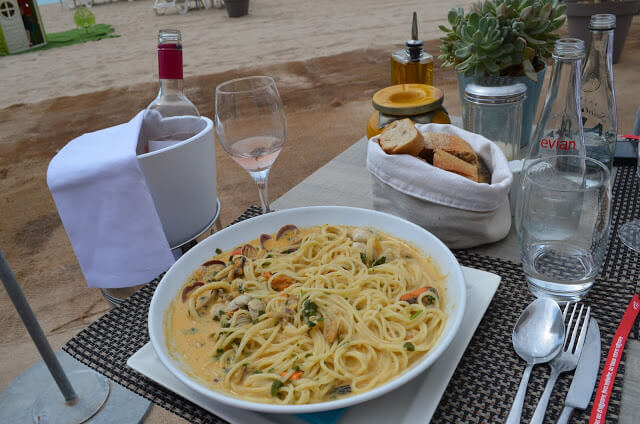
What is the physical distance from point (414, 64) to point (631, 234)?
2.51 ft

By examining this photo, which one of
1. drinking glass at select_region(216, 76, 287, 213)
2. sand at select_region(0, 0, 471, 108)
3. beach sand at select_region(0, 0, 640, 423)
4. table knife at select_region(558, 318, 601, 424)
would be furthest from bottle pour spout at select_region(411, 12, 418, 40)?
sand at select_region(0, 0, 471, 108)

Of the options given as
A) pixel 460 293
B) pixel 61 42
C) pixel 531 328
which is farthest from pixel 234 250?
pixel 61 42

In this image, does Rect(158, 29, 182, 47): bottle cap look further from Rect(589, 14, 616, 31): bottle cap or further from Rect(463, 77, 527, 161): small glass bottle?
Rect(589, 14, 616, 31): bottle cap

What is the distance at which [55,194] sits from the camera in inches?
41.4

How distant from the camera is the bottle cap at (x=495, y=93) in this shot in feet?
3.98

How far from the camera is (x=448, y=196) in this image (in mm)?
1013

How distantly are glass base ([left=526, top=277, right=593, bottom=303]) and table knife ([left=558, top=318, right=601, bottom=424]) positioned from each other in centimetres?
7

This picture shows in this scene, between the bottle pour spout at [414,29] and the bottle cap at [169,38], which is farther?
the bottle pour spout at [414,29]

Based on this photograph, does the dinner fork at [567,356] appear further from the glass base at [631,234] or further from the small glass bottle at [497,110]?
the small glass bottle at [497,110]

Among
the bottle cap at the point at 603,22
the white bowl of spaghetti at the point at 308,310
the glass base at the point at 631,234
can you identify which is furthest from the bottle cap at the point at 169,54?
the glass base at the point at 631,234

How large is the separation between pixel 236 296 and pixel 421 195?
0.44m

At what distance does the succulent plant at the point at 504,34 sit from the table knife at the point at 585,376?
0.72 metres

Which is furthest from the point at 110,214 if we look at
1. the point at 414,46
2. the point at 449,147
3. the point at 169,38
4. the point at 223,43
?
the point at 223,43

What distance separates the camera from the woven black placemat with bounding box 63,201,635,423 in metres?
0.70
